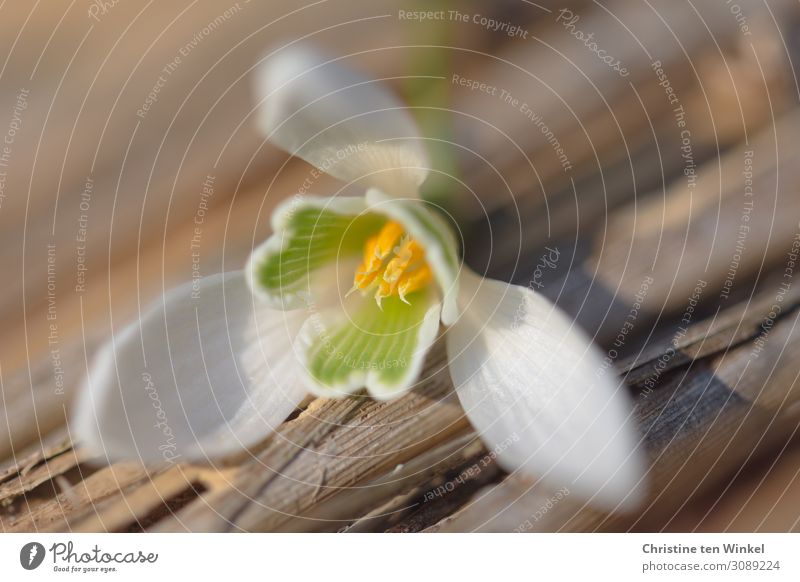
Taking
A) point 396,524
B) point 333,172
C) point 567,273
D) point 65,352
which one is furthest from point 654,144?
point 65,352

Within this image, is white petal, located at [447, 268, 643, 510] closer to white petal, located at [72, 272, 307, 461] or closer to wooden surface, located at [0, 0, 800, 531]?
wooden surface, located at [0, 0, 800, 531]

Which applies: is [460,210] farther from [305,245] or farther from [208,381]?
[208,381]

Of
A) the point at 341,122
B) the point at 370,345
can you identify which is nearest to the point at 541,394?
the point at 370,345

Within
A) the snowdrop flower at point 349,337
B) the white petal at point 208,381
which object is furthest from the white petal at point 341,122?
the white petal at point 208,381

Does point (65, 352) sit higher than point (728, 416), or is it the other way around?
point (65, 352)

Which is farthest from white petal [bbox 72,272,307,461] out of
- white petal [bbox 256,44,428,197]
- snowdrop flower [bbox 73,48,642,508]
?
white petal [bbox 256,44,428,197]

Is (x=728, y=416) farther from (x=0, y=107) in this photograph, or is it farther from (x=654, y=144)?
(x=0, y=107)
